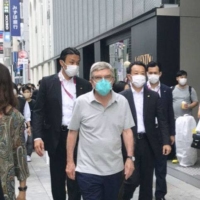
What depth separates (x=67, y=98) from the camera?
16.6 ft

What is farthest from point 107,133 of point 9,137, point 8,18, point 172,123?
point 8,18

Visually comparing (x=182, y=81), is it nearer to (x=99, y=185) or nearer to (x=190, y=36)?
(x=190, y=36)

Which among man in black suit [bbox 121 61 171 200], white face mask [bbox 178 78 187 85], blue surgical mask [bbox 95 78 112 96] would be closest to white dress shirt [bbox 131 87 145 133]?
man in black suit [bbox 121 61 171 200]

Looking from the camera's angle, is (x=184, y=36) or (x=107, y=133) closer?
(x=107, y=133)

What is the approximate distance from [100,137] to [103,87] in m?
0.43

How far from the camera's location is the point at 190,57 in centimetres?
955

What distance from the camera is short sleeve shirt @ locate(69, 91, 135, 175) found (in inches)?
156

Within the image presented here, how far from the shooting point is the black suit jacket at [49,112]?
498 centimetres

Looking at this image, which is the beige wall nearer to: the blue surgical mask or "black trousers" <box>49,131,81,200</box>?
"black trousers" <box>49,131,81,200</box>

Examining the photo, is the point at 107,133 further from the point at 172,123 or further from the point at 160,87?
the point at 160,87

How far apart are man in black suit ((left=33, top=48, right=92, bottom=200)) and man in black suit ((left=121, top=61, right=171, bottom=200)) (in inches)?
22.6

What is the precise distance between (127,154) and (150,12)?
236 inches

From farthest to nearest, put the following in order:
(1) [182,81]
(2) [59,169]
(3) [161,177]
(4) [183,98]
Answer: (4) [183,98], (1) [182,81], (3) [161,177], (2) [59,169]

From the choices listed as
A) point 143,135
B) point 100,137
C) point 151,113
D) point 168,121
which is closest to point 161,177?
point 168,121
